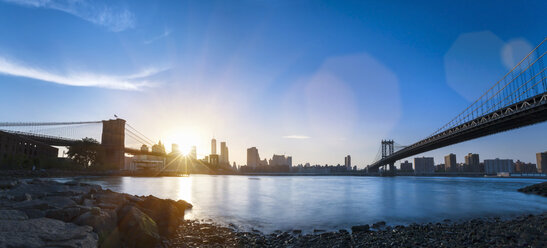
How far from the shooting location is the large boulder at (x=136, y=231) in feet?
28.4

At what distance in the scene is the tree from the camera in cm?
9024

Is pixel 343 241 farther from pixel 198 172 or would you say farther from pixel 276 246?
pixel 198 172

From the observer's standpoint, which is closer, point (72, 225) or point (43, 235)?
point (43, 235)

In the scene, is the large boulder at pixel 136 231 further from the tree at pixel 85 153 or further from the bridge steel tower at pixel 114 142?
the bridge steel tower at pixel 114 142

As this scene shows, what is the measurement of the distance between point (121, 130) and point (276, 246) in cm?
12239

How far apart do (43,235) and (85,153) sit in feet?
350

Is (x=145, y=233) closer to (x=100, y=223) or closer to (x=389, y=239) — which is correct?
(x=100, y=223)

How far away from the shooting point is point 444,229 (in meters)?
11.9

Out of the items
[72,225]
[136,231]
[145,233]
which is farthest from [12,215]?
[145,233]

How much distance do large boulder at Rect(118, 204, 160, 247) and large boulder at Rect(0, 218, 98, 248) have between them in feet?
6.26

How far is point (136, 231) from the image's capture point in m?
8.84

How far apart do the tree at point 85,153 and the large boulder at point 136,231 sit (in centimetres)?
9987

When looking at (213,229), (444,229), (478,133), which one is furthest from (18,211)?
(478,133)

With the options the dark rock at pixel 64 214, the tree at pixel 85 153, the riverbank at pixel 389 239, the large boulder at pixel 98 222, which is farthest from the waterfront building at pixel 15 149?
the riverbank at pixel 389 239
